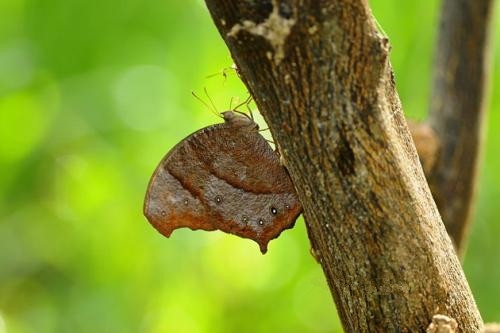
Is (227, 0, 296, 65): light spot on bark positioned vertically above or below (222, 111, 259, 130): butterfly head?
above

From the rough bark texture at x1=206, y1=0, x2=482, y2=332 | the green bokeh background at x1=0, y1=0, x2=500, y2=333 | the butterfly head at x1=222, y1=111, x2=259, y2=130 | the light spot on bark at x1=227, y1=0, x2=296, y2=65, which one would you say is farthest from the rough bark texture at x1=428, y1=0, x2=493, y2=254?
the light spot on bark at x1=227, y1=0, x2=296, y2=65

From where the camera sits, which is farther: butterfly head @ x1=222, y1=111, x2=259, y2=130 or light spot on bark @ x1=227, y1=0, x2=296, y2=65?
butterfly head @ x1=222, y1=111, x2=259, y2=130

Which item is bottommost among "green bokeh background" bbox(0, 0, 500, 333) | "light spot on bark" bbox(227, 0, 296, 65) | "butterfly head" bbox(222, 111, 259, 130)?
"green bokeh background" bbox(0, 0, 500, 333)

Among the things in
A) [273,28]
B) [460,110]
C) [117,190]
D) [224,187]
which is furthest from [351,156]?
[117,190]

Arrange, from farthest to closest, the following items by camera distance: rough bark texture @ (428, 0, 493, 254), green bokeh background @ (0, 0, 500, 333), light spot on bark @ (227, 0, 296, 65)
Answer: green bokeh background @ (0, 0, 500, 333) → rough bark texture @ (428, 0, 493, 254) → light spot on bark @ (227, 0, 296, 65)

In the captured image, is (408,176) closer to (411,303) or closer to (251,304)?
(411,303)

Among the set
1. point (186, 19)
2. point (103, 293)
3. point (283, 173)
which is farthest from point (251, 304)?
point (283, 173)

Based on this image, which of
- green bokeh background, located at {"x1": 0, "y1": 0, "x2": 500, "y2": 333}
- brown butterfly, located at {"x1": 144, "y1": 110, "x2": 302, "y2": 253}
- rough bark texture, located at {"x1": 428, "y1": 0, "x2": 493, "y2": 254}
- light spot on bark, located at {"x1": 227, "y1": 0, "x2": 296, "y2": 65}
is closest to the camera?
light spot on bark, located at {"x1": 227, "y1": 0, "x2": 296, "y2": 65}

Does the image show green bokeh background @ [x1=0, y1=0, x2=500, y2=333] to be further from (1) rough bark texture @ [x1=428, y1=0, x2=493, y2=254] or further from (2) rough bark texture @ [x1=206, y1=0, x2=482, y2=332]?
(2) rough bark texture @ [x1=206, y1=0, x2=482, y2=332]
